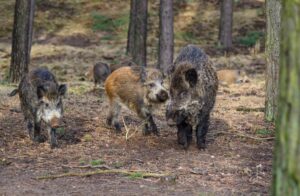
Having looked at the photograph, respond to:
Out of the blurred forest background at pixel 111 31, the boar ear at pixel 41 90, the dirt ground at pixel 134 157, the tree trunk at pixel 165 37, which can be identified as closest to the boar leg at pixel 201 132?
the dirt ground at pixel 134 157

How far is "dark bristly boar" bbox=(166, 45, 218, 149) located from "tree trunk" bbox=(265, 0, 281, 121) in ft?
6.60

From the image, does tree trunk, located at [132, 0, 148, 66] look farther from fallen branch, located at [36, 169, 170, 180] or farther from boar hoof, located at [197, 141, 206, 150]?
fallen branch, located at [36, 169, 170, 180]

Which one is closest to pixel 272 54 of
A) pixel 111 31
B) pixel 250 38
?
pixel 250 38

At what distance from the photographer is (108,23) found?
28.1 meters

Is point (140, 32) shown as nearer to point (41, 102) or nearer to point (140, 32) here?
point (140, 32)

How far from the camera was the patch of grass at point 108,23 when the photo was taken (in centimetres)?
2756

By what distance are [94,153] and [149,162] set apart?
90 centimetres

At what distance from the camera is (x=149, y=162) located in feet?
26.1

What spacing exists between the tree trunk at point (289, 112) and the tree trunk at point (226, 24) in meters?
20.9

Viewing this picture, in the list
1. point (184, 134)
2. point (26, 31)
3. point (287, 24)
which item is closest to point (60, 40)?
point (26, 31)

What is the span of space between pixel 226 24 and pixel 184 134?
Answer: 16.3m

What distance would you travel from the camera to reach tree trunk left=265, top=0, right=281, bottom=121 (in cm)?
1062

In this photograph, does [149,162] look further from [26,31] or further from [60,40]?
[60,40]

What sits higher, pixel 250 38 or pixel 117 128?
pixel 250 38
